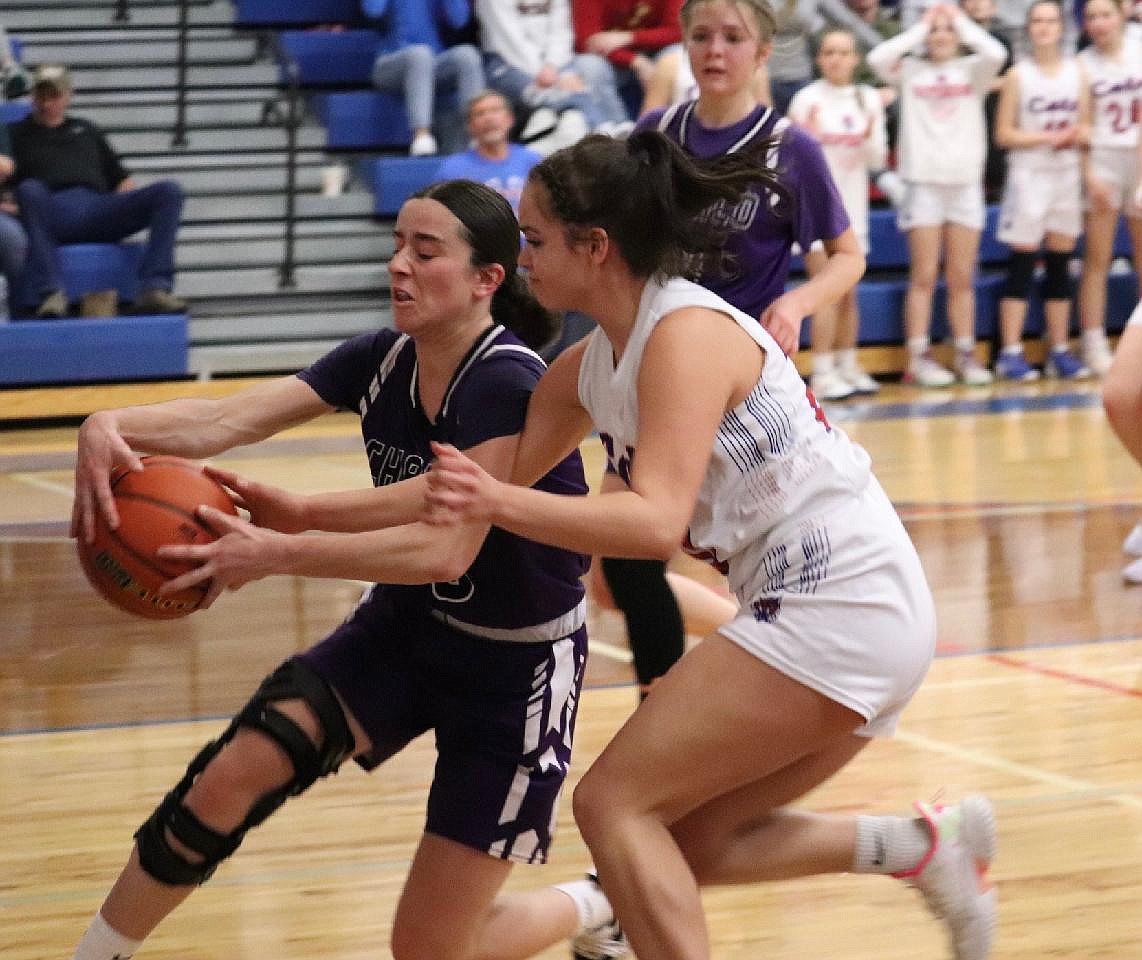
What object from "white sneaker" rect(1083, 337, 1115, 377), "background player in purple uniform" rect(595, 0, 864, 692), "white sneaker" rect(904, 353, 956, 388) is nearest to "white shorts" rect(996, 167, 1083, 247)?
"white sneaker" rect(1083, 337, 1115, 377)

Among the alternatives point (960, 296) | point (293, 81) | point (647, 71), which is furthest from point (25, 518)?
point (960, 296)

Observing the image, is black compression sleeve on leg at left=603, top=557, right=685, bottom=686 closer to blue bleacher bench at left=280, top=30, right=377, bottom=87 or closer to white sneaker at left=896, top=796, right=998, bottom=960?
white sneaker at left=896, top=796, right=998, bottom=960

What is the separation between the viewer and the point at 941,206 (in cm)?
1069

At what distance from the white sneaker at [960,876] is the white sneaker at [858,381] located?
7557 millimetres

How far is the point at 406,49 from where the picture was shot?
1064 cm

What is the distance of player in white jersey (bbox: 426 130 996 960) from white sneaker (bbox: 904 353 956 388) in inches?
328

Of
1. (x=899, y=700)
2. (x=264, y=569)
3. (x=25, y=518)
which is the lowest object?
(x=25, y=518)

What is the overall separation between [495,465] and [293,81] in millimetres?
8539

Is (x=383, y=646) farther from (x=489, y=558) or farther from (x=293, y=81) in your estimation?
(x=293, y=81)

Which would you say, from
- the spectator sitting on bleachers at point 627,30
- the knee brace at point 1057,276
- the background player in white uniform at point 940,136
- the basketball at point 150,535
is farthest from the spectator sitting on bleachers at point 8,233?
the basketball at point 150,535

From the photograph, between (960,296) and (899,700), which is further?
(960,296)

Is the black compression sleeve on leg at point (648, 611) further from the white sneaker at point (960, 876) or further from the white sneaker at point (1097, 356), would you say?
the white sneaker at point (1097, 356)

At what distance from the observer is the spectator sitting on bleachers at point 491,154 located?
366 inches

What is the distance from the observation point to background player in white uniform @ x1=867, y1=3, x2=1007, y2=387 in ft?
34.5
